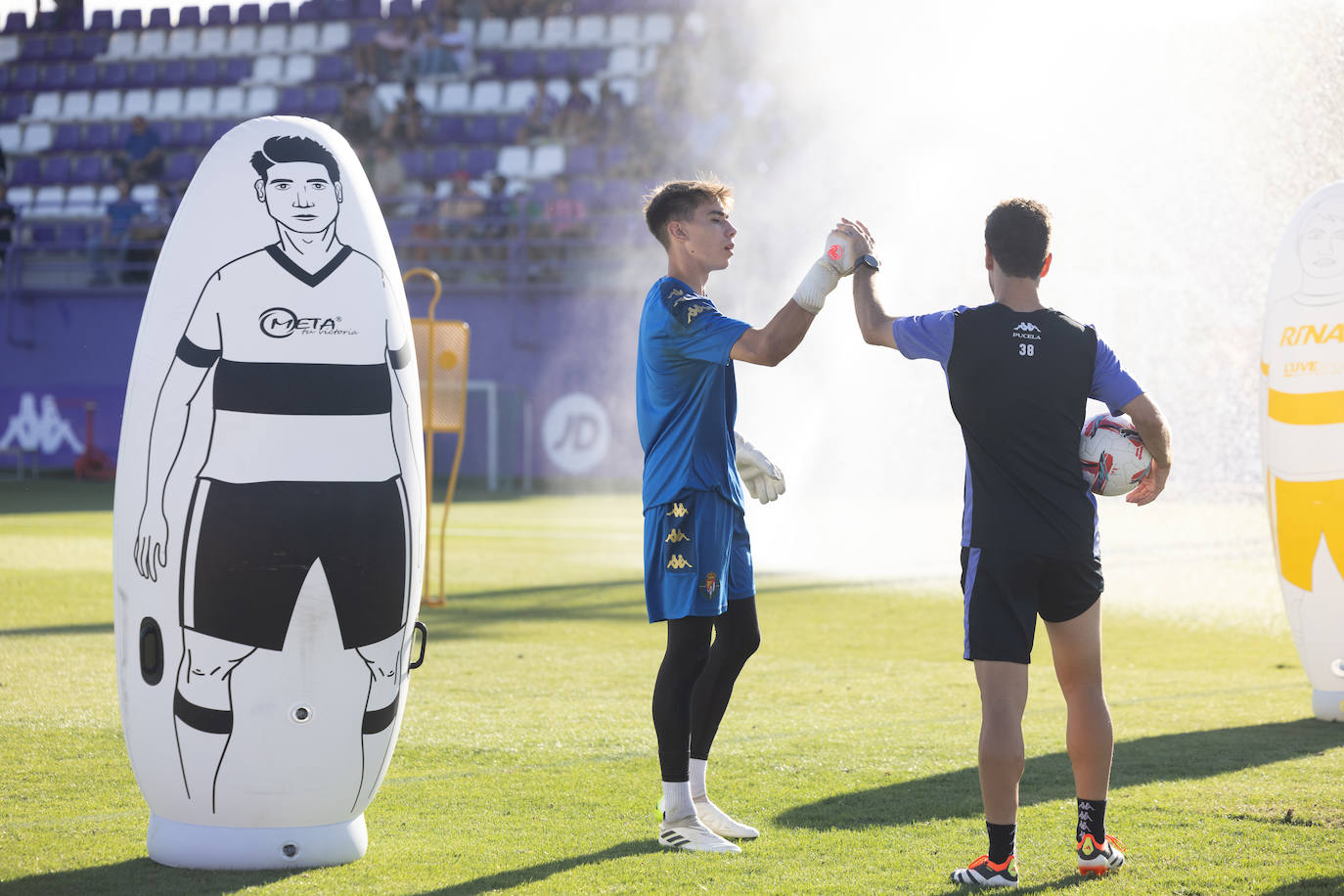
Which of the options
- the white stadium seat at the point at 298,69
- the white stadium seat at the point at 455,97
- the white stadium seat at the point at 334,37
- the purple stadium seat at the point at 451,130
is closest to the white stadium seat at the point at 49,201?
the white stadium seat at the point at 298,69

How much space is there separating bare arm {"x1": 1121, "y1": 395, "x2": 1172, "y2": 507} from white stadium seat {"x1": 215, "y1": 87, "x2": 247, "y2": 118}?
26.2 metres

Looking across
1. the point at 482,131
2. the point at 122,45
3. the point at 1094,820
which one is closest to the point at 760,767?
the point at 1094,820

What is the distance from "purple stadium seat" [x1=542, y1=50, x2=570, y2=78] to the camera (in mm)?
26828

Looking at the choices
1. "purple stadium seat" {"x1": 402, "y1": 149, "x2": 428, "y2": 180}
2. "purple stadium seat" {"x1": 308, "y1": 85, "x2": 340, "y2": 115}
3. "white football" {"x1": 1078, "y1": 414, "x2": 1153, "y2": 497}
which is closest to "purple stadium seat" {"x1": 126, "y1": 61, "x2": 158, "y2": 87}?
"purple stadium seat" {"x1": 308, "y1": 85, "x2": 340, "y2": 115}

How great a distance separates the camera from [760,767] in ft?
17.6

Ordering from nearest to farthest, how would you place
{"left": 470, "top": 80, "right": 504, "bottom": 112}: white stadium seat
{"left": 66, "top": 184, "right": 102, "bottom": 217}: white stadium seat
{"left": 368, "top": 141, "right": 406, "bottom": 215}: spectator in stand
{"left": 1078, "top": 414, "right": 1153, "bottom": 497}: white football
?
{"left": 1078, "top": 414, "right": 1153, "bottom": 497}: white football, {"left": 368, "top": 141, "right": 406, "bottom": 215}: spectator in stand, {"left": 66, "top": 184, "right": 102, "bottom": 217}: white stadium seat, {"left": 470, "top": 80, "right": 504, "bottom": 112}: white stadium seat

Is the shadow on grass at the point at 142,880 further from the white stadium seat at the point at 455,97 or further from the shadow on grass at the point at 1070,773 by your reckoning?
the white stadium seat at the point at 455,97

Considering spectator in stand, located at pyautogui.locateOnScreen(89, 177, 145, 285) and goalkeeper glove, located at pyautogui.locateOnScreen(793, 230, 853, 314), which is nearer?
goalkeeper glove, located at pyautogui.locateOnScreen(793, 230, 853, 314)

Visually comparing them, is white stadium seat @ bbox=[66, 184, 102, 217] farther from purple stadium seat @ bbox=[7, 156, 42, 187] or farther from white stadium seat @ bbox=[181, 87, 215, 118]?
white stadium seat @ bbox=[181, 87, 215, 118]

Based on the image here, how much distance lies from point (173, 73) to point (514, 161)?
350 inches

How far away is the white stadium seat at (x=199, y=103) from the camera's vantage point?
91.3ft

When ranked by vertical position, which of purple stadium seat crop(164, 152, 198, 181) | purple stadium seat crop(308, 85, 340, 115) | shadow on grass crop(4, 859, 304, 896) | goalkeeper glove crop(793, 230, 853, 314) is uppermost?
purple stadium seat crop(308, 85, 340, 115)

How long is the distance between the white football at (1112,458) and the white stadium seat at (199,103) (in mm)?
26574

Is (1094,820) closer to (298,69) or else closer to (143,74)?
(298,69)
